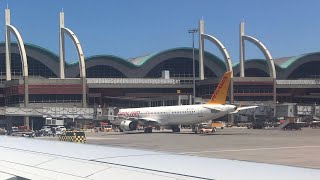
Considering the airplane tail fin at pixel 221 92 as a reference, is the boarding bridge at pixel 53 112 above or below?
below

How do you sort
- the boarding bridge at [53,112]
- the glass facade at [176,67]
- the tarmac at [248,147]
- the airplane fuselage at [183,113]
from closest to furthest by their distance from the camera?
the tarmac at [248,147]
the airplane fuselage at [183,113]
the boarding bridge at [53,112]
the glass facade at [176,67]

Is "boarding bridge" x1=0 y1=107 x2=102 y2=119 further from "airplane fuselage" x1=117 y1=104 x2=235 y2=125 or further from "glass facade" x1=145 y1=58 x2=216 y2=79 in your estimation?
"glass facade" x1=145 y1=58 x2=216 y2=79

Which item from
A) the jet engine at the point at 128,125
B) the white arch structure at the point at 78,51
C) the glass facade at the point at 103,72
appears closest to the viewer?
the jet engine at the point at 128,125

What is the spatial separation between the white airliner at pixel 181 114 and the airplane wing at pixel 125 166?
185 feet

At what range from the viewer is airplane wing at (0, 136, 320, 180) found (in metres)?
3.49

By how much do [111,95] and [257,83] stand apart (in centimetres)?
3584

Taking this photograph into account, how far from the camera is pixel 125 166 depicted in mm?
4258

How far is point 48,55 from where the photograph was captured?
4855 inches

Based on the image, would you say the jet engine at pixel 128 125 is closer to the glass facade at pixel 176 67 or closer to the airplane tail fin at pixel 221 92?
the airplane tail fin at pixel 221 92

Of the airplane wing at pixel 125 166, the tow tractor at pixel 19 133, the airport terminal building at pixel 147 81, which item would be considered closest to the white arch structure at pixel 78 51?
the airport terminal building at pixel 147 81

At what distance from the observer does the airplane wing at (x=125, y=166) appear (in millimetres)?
3492

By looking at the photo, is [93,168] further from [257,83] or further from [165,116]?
[257,83]

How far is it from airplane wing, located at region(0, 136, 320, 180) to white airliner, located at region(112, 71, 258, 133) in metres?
56.2

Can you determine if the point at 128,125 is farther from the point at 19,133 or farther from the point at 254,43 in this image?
the point at 254,43
